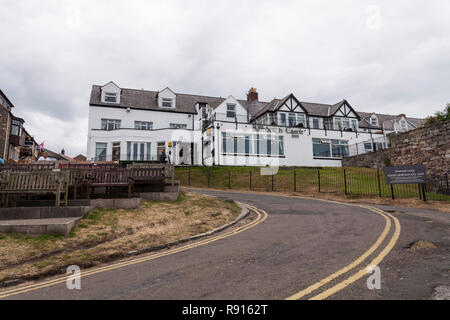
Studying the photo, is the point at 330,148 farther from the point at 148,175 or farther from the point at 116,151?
the point at 148,175

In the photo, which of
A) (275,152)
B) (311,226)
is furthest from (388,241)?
(275,152)

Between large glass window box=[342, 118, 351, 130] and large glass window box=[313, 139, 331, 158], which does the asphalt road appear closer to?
large glass window box=[313, 139, 331, 158]

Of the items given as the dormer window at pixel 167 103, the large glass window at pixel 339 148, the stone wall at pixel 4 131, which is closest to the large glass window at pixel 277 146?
the large glass window at pixel 339 148

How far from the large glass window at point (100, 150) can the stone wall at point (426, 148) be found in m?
30.3

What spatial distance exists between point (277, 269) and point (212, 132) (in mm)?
25665

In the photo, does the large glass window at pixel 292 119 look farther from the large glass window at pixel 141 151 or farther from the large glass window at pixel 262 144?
the large glass window at pixel 141 151

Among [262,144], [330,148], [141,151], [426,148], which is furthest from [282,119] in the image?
[141,151]

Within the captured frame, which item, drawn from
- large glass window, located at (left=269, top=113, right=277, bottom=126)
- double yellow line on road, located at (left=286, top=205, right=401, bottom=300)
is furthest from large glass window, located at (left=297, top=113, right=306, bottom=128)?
double yellow line on road, located at (left=286, top=205, right=401, bottom=300)

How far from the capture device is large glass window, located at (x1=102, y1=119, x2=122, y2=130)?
32.6 m

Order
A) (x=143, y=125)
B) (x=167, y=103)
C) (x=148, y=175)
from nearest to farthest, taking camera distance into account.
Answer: (x=148, y=175)
(x=143, y=125)
(x=167, y=103)

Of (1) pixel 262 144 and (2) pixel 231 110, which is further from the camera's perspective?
(2) pixel 231 110

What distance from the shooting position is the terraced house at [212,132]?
101 ft

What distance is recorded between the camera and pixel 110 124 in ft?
108
